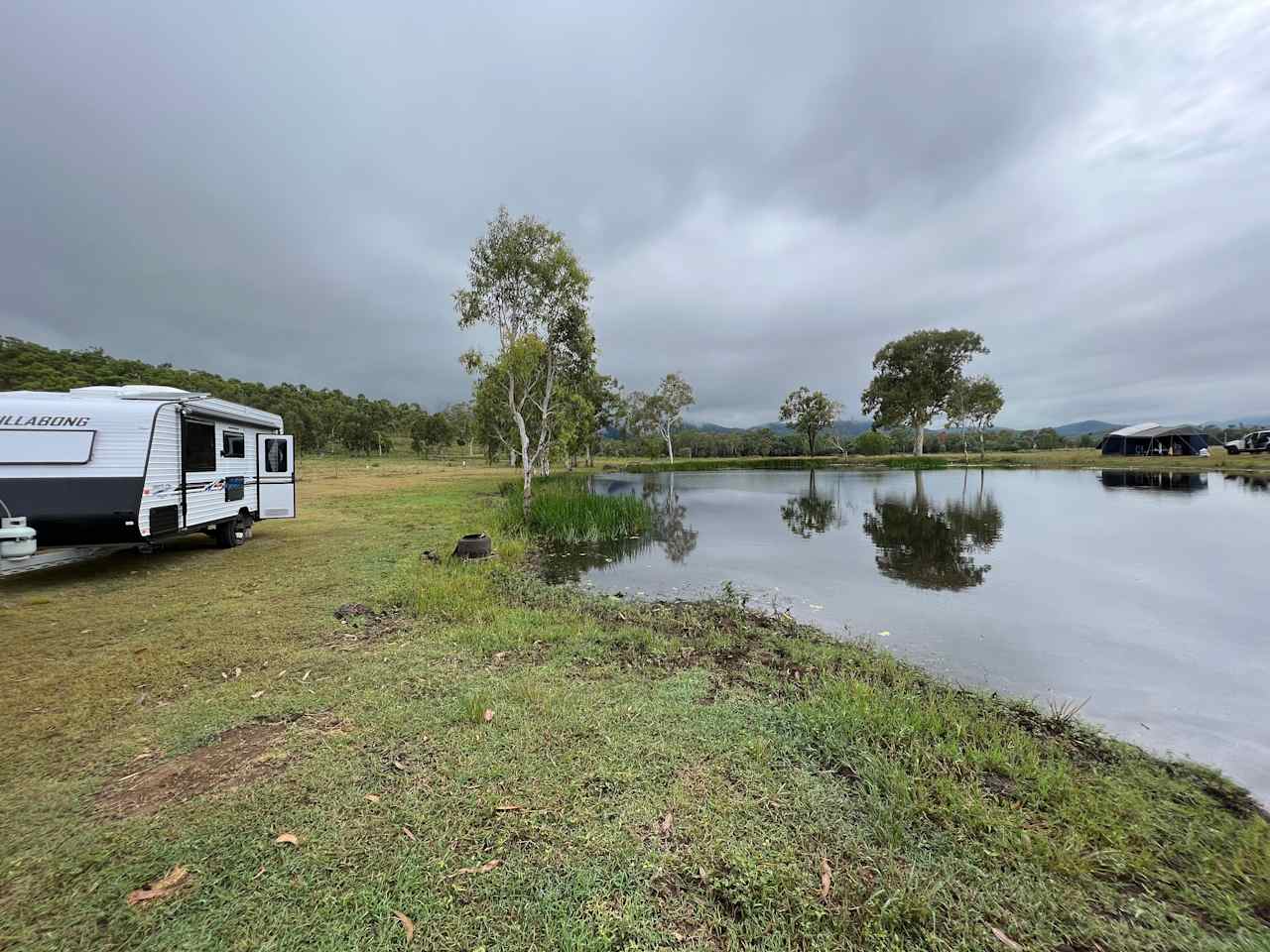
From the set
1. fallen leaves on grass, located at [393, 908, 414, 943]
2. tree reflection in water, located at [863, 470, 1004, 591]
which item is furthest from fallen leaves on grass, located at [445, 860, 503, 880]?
tree reflection in water, located at [863, 470, 1004, 591]

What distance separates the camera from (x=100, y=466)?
7.03 meters

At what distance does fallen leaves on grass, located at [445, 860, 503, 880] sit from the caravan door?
38.6 feet

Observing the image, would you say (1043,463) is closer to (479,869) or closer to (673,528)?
(673,528)

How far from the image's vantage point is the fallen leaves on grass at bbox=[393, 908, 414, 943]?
1931 millimetres

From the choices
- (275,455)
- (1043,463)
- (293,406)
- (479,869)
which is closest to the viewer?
(479,869)

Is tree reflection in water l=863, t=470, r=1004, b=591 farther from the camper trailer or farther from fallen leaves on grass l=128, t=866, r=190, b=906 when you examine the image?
the camper trailer

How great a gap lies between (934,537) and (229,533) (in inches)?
680

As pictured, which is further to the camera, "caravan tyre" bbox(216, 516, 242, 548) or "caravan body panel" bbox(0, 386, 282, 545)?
"caravan tyre" bbox(216, 516, 242, 548)

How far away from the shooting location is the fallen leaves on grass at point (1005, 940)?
1.92 metres

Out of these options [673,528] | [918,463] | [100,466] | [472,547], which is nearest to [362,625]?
[472,547]

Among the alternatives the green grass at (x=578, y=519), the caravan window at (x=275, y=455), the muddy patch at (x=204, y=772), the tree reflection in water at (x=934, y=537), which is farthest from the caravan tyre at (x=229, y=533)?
the tree reflection in water at (x=934, y=537)

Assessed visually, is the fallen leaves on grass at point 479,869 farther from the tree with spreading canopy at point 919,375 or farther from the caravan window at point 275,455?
the tree with spreading canopy at point 919,375

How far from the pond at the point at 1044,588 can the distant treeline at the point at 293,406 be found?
4549cm

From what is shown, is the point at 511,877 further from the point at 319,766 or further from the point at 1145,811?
the point at 1145,811
